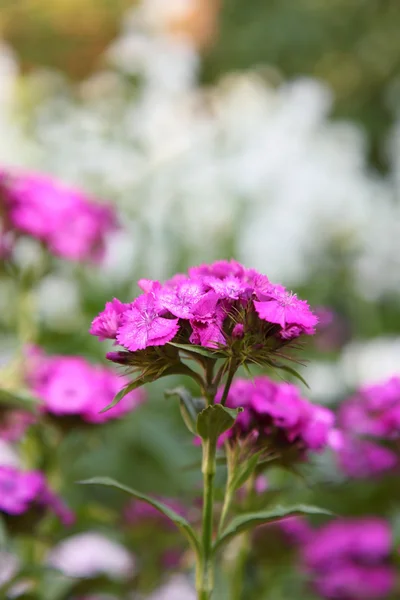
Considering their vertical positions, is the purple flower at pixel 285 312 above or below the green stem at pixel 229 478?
above

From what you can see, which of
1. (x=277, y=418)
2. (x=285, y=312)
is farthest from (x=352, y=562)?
(x=285, y=312)

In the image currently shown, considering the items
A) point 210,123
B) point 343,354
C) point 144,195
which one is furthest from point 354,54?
point 343,354

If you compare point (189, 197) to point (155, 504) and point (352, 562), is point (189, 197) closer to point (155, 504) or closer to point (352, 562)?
point (352, 562)

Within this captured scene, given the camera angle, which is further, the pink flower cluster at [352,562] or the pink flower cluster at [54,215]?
the pink flower cluster at [352,562]

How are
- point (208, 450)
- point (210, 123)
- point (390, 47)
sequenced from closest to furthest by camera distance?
1. point (208, 450)
2. point (210, 123)
3. point (390, 47)

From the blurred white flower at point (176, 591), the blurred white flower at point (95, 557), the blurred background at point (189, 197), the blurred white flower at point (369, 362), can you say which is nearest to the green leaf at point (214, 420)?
the blurred white flower at point (95, 557)

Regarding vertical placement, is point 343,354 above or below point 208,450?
above

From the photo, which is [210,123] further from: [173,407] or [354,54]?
[354,54]

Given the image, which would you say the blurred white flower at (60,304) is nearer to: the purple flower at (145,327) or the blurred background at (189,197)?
the blurred background at (189,197)
